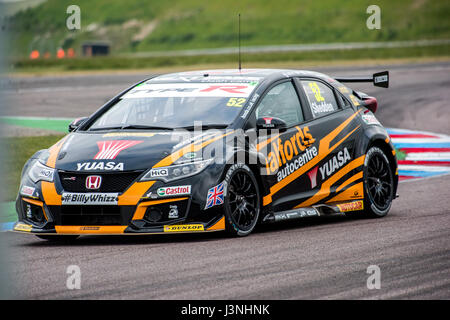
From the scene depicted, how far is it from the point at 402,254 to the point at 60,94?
19.8 meters

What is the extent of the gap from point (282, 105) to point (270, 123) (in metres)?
0.63

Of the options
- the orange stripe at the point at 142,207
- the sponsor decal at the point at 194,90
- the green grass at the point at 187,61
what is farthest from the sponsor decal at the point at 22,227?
the green grass at the point at 187,61

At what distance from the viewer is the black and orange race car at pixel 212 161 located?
23.9 ft

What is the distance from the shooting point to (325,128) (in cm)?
875

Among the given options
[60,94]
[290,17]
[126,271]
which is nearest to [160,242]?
[126,271]

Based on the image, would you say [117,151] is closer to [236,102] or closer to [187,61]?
[236,102]

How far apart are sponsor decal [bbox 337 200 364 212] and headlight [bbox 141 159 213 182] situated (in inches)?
78.0

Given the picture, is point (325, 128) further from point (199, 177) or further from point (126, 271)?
point (126, 271)

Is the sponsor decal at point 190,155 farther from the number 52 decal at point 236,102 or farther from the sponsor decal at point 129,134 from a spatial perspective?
the number 52 decal at point 236,102

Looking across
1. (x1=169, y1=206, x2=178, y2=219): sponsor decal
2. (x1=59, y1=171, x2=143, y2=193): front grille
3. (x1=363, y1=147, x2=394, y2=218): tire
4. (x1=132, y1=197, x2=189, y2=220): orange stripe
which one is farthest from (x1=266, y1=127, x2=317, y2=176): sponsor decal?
(x1=59, y1=171, x2=143, y2=193): front grille

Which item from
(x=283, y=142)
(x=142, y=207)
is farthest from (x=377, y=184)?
(x=142, y=207)

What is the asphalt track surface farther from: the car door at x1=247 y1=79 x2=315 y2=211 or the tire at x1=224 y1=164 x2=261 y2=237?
the car door at x1=247 y1=79 x2=315 y2=211

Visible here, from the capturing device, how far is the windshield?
805 cm

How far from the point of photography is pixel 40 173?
7.58m
